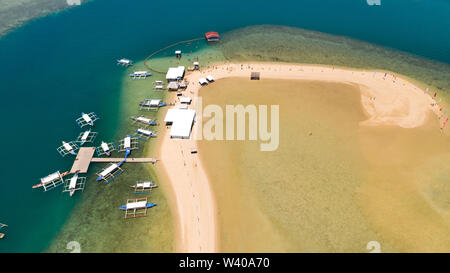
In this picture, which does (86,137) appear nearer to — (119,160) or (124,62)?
(119,160)

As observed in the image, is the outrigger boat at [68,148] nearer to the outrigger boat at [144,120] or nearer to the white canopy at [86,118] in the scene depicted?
the white canopy at [86,118]

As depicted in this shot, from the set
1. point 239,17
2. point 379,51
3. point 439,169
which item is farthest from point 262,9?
point 439,169

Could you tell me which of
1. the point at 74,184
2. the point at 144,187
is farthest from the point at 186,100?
the point at 74,184

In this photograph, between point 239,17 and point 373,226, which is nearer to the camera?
point 373,226
